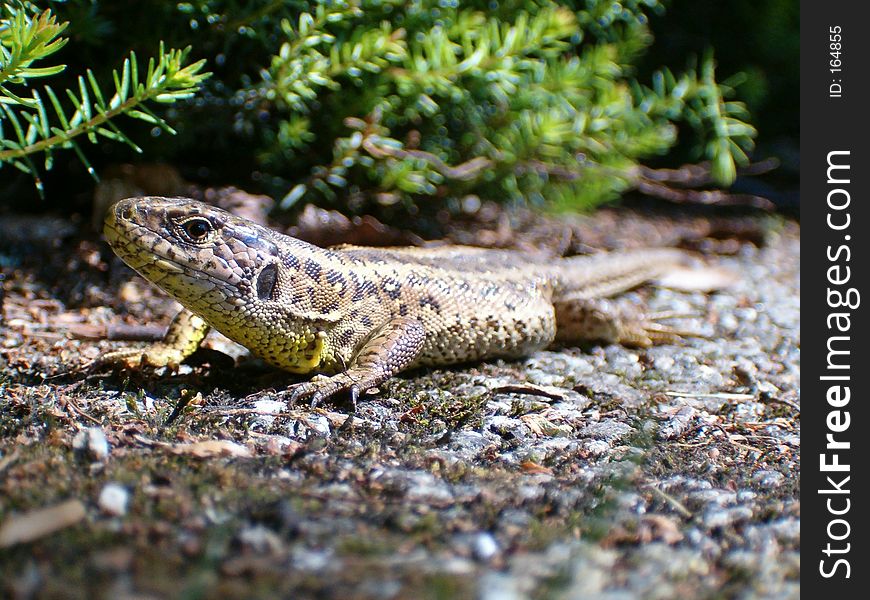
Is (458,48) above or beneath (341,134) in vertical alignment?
above

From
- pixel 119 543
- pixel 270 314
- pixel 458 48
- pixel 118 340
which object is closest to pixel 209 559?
pixel 119 543

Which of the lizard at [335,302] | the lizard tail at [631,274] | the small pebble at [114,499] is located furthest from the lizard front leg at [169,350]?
the lizard tail at [631,274]

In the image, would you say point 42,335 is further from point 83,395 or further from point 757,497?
point 757,497

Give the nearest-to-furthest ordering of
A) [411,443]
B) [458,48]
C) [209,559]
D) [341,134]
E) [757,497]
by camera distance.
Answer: [209,559] → [757,497] → [411,443] → [458,48] → [341,134]

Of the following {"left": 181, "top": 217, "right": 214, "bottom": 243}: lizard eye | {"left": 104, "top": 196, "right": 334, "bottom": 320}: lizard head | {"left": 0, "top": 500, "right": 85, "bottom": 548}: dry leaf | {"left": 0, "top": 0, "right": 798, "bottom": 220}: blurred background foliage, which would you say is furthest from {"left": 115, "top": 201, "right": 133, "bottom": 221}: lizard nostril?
{"left": 0, "top": 500, "right": 85, "bottom": 548}: dry leaf

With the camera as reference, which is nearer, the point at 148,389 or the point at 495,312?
the point at 148,389
